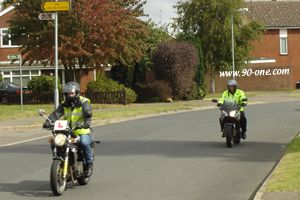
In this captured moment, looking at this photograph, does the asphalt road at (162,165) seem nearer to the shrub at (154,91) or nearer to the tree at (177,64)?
the shrub at (154,91)

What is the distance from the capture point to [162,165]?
43.0 feet

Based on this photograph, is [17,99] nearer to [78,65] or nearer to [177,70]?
→ [78,65]

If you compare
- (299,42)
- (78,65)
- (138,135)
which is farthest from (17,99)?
(299,42)

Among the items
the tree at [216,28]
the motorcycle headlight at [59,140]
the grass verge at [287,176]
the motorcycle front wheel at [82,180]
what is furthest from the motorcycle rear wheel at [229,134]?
the tree at [216,28]

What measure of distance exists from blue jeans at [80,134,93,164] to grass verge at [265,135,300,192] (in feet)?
9.33

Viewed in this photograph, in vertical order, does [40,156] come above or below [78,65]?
below

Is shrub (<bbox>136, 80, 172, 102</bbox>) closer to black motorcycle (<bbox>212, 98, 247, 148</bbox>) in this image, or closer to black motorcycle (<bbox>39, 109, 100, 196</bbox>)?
black motorcycle (<bbox>212, 98, 247, 148</bbox>)

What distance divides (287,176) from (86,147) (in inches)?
128

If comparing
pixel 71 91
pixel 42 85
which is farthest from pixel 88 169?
pixel 42 85

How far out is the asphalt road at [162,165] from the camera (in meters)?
10.1

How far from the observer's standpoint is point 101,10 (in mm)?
35469

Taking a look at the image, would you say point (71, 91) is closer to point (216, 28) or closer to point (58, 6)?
point (58, 6)

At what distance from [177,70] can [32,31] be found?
10.5 meters

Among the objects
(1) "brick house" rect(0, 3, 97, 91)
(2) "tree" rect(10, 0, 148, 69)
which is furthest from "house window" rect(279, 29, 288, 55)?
(2) "tree" rect(10, 0, 148, 69)
